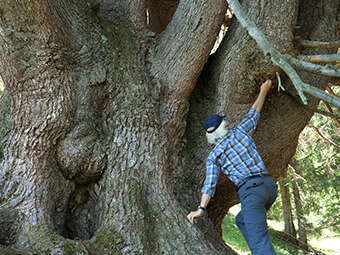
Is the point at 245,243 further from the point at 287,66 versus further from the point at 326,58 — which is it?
the point at 287,66

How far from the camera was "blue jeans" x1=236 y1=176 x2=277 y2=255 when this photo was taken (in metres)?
3.15

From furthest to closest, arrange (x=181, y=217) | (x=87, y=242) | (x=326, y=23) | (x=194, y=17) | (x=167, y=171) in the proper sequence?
(x=326, y=23)
(x=194, y=17)
(x=167, y=171)
(x=181, y=217)
(x=87, y=242)

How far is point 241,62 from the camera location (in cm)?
408

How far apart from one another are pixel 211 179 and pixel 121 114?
131cm

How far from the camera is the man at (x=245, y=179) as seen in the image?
3.20 m

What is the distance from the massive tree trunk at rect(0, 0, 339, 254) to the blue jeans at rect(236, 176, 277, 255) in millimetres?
413

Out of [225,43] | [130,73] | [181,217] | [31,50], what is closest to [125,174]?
[181,217]

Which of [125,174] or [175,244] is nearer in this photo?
[175,244]

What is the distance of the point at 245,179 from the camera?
11.3 ft

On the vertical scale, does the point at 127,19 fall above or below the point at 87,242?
above

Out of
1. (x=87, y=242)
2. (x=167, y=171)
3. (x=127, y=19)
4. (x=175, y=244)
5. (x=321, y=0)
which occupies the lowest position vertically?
(x=175, y=244)

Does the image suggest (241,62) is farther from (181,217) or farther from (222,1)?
(181,217)

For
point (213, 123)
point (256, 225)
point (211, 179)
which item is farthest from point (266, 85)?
point (256, 225)

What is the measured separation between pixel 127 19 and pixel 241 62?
176 centimetres
